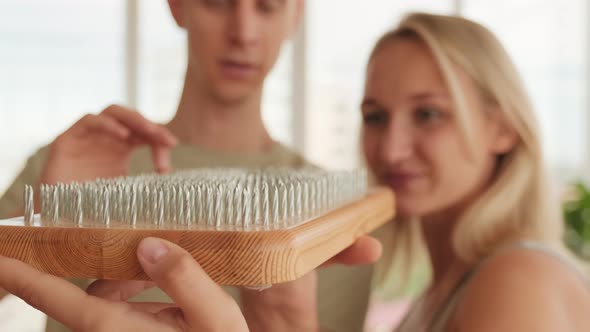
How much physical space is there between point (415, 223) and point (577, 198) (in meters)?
1.12

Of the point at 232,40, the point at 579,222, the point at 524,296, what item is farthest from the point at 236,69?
the point at 579,222

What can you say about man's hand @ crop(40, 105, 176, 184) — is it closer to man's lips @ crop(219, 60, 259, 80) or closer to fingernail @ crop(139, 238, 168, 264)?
man's lips @ crop(219, 60, 259, 80)

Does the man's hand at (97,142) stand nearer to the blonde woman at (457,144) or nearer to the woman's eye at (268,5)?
the woman's eye at (268,5)

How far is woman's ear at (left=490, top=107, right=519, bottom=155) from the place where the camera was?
0.74 metres

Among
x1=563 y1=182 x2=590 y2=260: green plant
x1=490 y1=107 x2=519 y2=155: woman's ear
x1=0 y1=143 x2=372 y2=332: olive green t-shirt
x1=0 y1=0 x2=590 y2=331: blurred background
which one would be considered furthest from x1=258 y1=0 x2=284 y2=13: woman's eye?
x1=563 y1=182 x2=590 y2=260: green plant

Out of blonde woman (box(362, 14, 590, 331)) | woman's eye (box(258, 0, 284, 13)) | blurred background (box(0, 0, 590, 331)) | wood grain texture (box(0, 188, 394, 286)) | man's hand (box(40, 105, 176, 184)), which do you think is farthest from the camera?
Result: blurred background (box(0, 0, 590, 331))

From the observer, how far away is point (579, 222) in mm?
1712

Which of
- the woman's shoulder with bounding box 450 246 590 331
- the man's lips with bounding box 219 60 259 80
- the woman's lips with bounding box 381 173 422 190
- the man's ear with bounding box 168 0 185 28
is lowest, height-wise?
the woman's shoulder with bounding box 450 246 590 331

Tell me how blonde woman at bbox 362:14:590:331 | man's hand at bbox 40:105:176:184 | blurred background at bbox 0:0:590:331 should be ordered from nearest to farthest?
man's hand at bbox 40:105:176:184 < blonde woman at bbox 362:14:590:331 < blurred background at bbox 0:0:590:331

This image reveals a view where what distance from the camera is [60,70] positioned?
1.54m

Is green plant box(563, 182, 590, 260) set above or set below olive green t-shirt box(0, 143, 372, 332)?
below

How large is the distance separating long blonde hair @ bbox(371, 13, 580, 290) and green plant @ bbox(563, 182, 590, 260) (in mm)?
1056

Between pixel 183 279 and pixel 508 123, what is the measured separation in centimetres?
58

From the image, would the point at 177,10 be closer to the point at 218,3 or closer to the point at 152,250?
the point at 218,3
